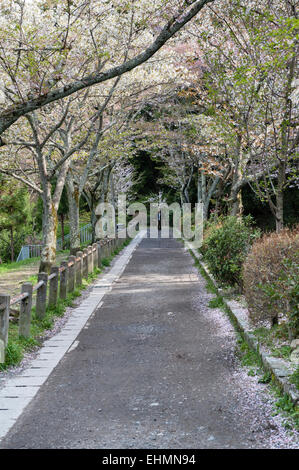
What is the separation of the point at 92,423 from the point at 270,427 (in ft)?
5.69

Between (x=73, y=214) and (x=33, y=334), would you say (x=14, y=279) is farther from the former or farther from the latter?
(x=33, y=334)

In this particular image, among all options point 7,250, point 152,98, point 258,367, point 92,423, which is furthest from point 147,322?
point 7,250

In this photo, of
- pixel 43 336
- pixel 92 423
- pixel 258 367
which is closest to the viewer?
pixel 92 423

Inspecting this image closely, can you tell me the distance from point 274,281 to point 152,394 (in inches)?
88.2

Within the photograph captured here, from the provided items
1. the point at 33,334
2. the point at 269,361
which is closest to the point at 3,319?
the point at 33,334

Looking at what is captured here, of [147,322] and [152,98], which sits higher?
[152,98]

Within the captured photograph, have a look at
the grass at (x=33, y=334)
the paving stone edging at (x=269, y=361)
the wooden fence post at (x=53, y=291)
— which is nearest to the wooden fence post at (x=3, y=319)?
the grass at (x=33, y=334)

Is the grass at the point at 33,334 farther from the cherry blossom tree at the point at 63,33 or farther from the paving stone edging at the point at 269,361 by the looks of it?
the cherry blossom tree at the point at 63,33

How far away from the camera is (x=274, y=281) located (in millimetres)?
6379

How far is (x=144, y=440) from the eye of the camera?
4305mm

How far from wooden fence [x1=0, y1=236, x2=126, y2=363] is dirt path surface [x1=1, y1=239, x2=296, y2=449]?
39.5 inches

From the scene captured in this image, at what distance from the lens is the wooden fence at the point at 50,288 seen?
22.7 ft

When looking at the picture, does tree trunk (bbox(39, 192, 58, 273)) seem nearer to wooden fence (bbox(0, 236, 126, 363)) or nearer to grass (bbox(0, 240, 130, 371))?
wooden fence (bbox(0, 236, 126, 363))
